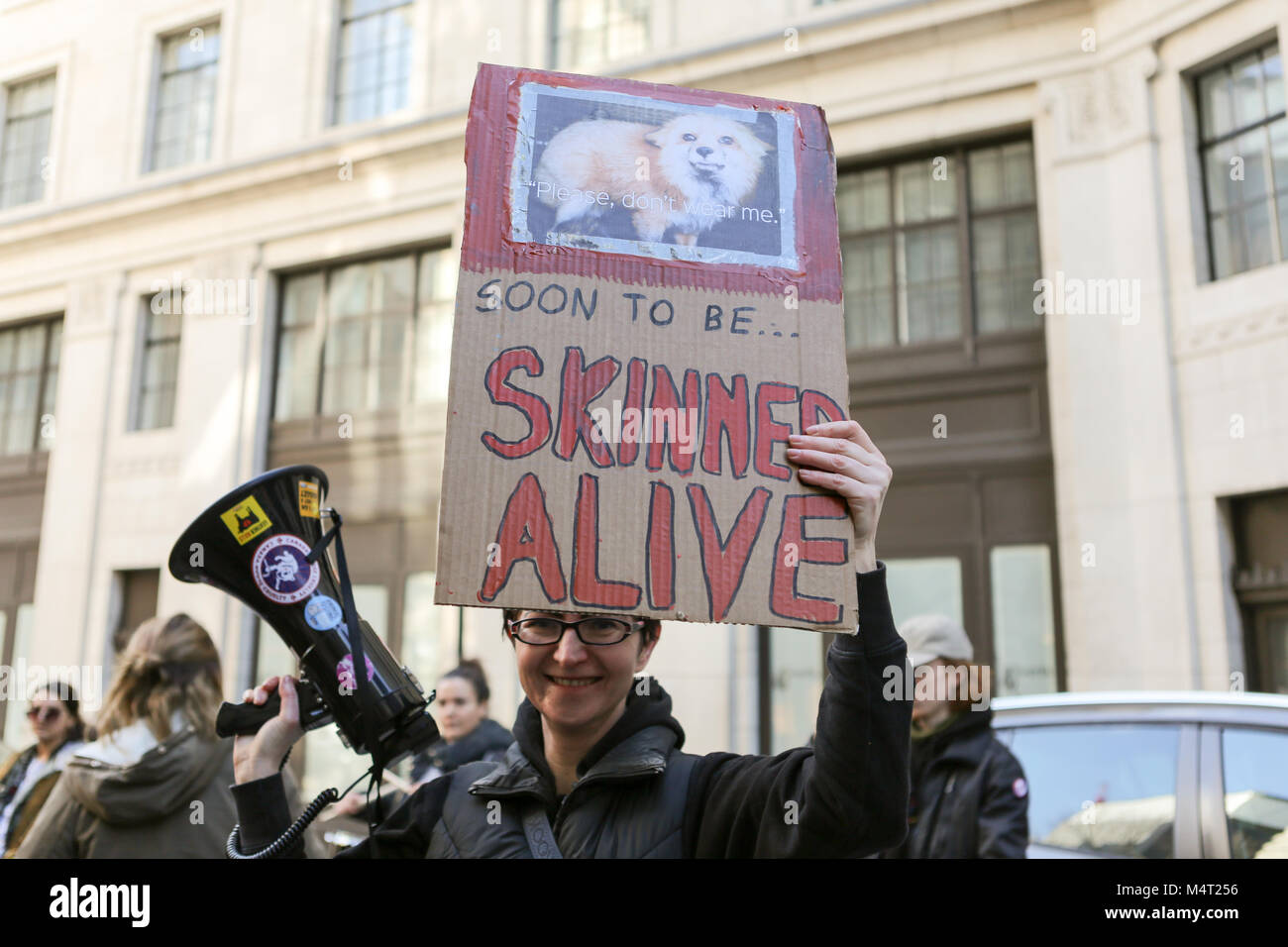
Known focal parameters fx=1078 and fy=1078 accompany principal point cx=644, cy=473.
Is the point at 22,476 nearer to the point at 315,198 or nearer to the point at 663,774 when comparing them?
the point at 315,198

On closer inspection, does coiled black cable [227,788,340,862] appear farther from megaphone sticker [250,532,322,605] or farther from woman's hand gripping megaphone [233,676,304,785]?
megaphone sticker [250,532,322,605]

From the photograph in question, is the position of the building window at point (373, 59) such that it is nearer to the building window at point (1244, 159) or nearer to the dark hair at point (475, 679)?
the building window at point (1244, 159)

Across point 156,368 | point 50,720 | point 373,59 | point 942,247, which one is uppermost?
point 373,59

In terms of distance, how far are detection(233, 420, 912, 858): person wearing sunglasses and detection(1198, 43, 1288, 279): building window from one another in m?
8.61

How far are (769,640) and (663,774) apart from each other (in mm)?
8652

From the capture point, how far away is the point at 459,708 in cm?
627

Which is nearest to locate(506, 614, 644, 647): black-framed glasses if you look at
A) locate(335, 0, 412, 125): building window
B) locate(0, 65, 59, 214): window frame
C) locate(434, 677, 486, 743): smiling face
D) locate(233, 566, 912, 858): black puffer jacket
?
locate(233, 566, 912, 858): black puffer jacket

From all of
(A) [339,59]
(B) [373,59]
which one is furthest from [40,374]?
(B) [373,59]

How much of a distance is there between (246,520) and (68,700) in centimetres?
391

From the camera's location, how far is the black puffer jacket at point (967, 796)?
12.3 ft

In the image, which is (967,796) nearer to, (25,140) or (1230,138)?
(1230,138)

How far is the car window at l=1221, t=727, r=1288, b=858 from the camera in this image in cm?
367

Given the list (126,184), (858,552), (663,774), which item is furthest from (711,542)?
(126,184)

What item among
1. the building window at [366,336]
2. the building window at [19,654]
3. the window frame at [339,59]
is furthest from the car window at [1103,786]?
the building window at [19,654]
